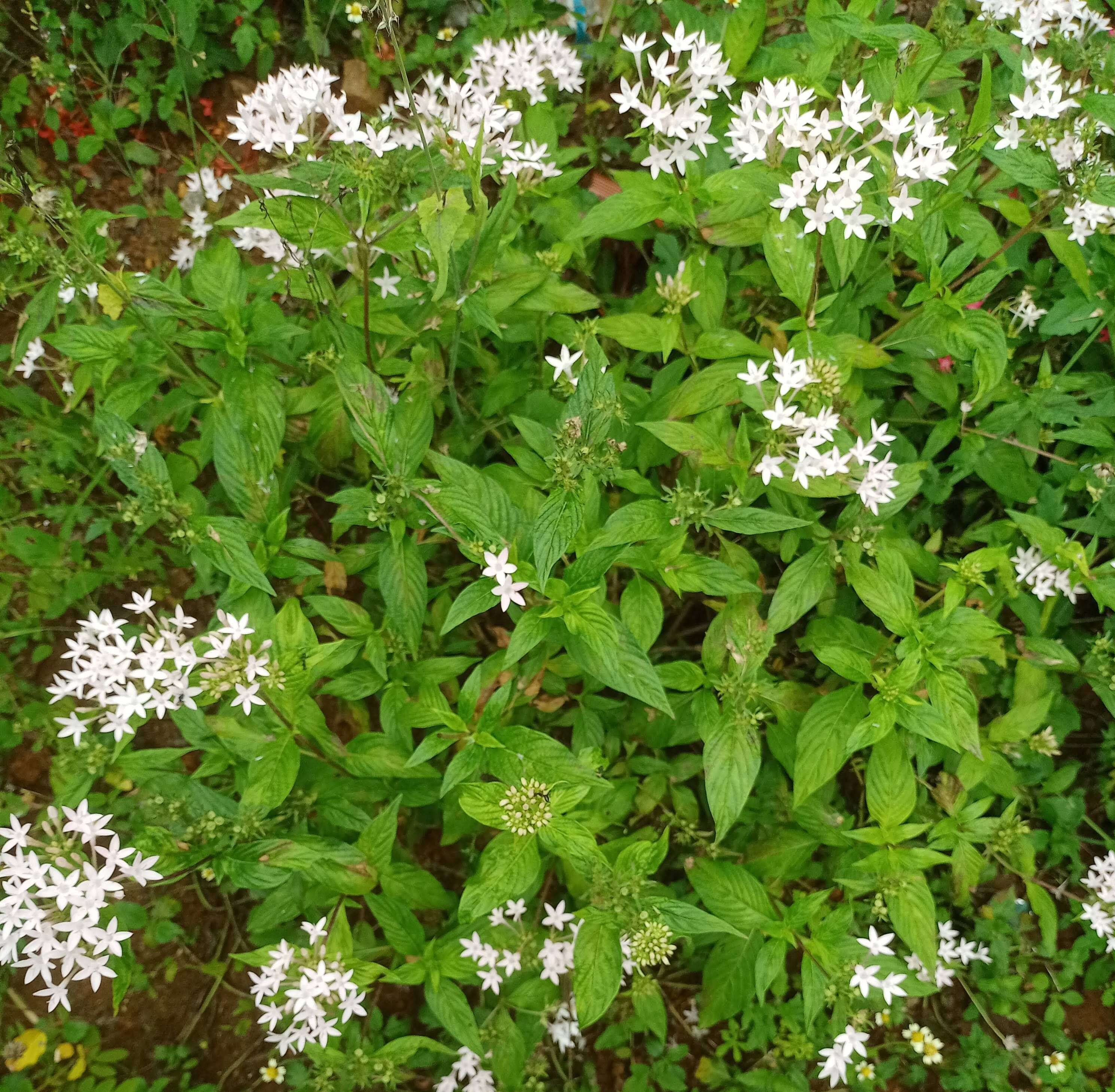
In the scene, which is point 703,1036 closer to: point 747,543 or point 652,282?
point 747,543

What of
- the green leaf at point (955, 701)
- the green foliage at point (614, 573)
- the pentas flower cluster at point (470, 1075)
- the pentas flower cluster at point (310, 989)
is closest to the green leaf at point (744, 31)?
the green foliage at point (614, 573)

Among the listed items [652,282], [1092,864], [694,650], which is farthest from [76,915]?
[1092,864]

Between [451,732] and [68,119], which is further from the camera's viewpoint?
[68,119]

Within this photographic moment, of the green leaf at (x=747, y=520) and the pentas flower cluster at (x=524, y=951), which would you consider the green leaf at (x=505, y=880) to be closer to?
the pentas flower cluster at (x=524, y=951)

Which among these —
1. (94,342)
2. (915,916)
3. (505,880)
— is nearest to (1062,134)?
(915,916)

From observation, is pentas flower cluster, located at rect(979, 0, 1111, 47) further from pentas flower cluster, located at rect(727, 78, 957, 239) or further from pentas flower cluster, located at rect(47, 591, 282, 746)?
pentas flower cluster, located at rect(47, 591, 282, 746)

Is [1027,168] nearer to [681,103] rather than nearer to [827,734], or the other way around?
[681,103]
